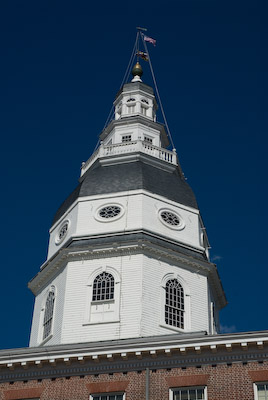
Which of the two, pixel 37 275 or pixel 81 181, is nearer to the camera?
pixel 37 275

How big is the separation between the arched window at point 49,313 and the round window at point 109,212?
4.56 meters

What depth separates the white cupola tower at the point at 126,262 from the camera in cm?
3453

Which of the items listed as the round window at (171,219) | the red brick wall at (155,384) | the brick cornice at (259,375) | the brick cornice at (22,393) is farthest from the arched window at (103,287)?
the brick cornice at (259,375)

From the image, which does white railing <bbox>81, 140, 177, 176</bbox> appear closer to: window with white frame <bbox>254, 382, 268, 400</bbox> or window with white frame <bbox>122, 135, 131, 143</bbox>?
window with white frame <bbox>122, 135, 131, 143</bbox>

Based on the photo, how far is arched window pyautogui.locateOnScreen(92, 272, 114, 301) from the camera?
115 ft

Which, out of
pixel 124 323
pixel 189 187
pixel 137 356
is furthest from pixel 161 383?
pixel 189 187

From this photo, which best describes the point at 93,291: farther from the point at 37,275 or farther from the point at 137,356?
the point at 137,356

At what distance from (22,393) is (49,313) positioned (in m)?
9.91

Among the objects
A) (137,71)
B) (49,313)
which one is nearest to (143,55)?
(137,71)

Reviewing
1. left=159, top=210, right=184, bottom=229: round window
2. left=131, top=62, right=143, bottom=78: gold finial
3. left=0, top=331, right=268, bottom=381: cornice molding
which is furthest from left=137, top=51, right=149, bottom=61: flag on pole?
left=0, top=331, right=268, bottom=381: cornice molding

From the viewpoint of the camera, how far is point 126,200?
3847cm

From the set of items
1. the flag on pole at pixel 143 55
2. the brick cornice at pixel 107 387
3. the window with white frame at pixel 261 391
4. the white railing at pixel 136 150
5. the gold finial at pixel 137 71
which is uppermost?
the flag on pole at pixel 143 55

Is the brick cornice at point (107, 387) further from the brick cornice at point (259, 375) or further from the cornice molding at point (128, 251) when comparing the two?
the cornice molding at point (128, 251)

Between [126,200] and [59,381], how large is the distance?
1370 cm
